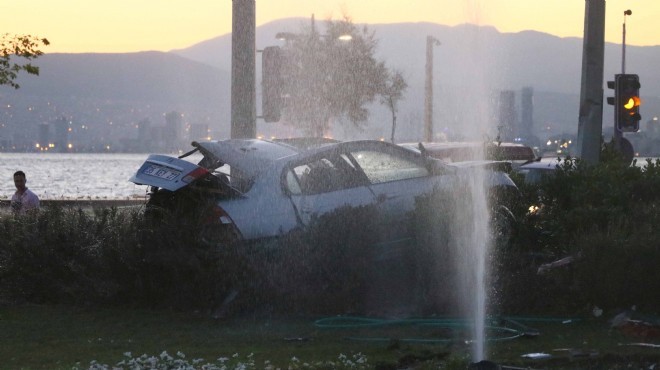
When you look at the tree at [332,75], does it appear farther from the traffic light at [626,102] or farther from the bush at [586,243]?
the bush at [586,243]

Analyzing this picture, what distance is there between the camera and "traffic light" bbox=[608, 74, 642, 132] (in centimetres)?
2041

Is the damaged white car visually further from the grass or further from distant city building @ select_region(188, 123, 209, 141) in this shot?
distant city building @ select_region(188, 123, 209, 141)

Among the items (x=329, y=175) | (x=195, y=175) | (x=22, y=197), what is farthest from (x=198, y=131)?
(x=195, y=175)

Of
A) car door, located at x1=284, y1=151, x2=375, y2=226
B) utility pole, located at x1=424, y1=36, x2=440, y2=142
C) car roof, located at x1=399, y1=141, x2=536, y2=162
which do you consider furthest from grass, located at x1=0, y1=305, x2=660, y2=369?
utility pole, located at x1=424, y1=36, x2=440, y2=142

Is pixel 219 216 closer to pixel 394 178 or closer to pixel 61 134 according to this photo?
pixel 394 178

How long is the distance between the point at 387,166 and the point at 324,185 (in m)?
1.03

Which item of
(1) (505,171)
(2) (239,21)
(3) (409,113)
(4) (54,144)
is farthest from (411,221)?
(4) (54,144)

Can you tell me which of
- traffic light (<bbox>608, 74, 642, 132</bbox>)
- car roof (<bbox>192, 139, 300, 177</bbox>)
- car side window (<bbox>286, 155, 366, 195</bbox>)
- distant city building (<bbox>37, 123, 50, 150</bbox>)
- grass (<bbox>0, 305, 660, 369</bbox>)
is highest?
traffic light (<bbox>608, 74, 642, 132</bbox>)

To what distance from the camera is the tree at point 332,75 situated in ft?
158

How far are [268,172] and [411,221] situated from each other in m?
1.61

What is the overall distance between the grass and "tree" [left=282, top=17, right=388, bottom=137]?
35.2 metres

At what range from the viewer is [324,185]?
1275 cm

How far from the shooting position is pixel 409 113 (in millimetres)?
76000

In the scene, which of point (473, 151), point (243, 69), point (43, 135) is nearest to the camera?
point (243, 69)
